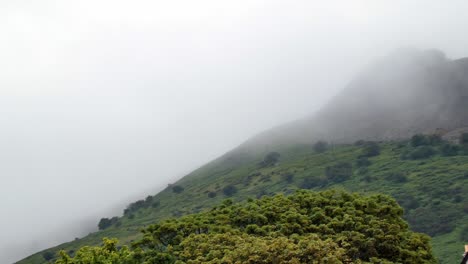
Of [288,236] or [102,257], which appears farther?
[102,257]

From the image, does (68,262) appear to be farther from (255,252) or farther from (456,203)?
(456,203)

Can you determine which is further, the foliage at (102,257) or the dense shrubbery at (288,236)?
the foliage at (102,257)

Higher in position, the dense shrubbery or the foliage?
the foliage

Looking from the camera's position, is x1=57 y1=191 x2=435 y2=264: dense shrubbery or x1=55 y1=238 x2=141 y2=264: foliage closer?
x1=57 y1=191 x2=435 y2=264: dense shrubbery

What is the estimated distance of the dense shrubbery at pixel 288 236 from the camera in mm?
36625

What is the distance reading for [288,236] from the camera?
43.8 m

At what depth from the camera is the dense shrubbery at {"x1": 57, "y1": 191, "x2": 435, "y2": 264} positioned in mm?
36625

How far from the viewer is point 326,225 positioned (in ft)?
147

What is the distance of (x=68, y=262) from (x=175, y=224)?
30.2ft

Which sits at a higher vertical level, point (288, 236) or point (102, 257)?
point (102, 257)

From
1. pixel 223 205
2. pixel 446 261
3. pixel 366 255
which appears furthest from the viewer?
pixel 446 261

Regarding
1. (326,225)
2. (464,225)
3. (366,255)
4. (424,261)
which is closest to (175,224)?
(326,225)

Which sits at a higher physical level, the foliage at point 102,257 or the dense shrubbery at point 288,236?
the foliage at point 102,257

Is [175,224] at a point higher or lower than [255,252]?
higher
